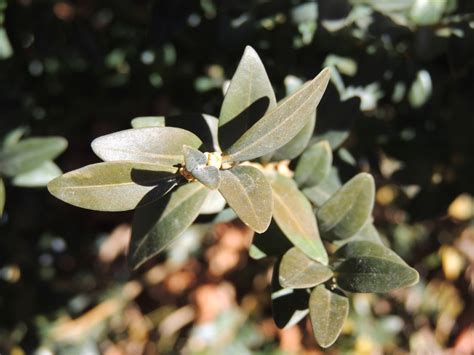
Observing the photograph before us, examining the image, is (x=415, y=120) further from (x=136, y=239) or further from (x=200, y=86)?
(x=136, y=239)

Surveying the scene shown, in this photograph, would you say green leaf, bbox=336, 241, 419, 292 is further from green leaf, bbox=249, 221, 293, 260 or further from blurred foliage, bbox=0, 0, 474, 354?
blurred foliage, bbox=0, 0, 474, 354

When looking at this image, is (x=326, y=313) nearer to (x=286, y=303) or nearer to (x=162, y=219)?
(x=286, y=303)

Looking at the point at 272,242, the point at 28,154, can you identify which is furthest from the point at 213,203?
the point at 28,154

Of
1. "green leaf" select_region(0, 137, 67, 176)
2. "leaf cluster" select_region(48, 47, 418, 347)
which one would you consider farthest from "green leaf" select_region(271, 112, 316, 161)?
"green leaf" select_region(0, 137, 67, 176)

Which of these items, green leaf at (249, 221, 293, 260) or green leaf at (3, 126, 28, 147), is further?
green leaf at (3, 126, 28, 147)

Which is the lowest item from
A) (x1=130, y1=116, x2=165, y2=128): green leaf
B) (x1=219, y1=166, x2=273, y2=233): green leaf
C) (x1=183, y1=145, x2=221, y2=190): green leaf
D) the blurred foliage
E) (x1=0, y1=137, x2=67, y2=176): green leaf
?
the blurred foliage

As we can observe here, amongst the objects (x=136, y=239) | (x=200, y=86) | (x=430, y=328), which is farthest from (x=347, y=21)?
(x=430, y=328)
